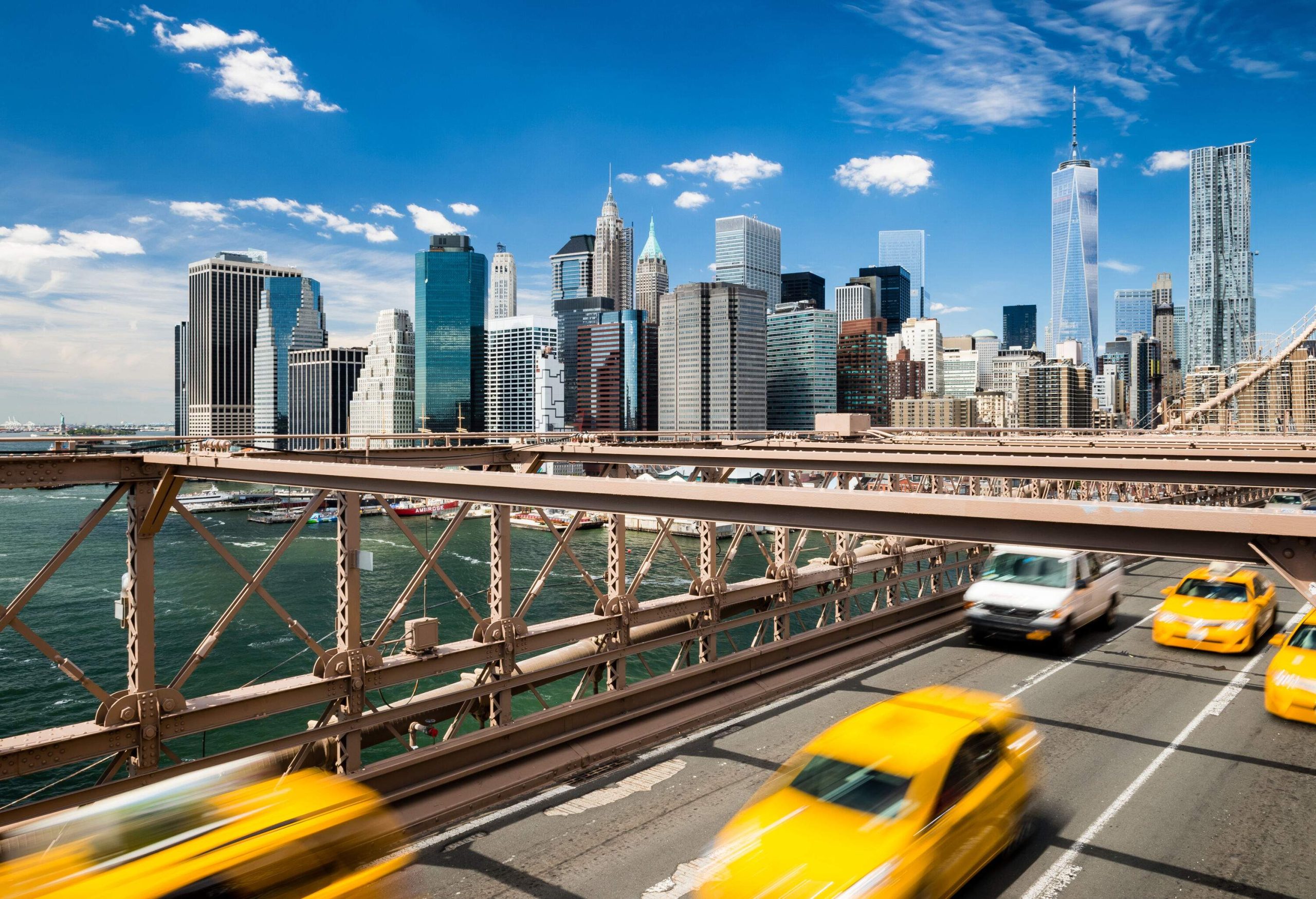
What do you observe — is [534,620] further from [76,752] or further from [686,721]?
[76,752]

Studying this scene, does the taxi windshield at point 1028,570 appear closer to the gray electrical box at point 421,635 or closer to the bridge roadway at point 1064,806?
the bridge roadway at point 1064,806

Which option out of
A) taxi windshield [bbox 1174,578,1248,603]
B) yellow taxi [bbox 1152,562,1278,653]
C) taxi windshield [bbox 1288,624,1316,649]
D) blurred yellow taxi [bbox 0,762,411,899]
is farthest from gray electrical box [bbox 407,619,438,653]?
taxi windshield [bbox 1174,578,1248,603]

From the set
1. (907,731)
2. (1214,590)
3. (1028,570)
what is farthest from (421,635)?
(1214,590)

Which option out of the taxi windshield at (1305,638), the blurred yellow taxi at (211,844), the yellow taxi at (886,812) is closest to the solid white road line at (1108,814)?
the yellow taxi at (886,812)

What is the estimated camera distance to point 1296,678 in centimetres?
1120

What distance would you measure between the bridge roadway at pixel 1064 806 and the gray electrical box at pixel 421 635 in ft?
7.27

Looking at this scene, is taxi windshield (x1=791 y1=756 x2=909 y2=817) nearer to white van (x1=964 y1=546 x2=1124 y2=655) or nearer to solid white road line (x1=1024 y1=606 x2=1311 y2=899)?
solid white road line (x1=1024 y1=606 x2=1311 y2=899)

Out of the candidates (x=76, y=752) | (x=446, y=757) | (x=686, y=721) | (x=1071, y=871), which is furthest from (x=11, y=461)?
(x=1071, y=871)

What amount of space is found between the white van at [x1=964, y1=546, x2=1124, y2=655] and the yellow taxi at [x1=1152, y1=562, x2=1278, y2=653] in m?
1.26

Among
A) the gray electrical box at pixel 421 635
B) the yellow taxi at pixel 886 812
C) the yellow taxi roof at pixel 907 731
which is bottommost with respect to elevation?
the yellow taxi at pixel 886 812

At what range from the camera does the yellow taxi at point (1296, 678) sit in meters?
11.1

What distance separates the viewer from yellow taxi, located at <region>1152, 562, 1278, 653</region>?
15.1 metres

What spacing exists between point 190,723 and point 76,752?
3.12 feet

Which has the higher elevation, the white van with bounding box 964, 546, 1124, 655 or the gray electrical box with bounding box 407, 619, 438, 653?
the gray electrical box with bounding box 407, 619, 438, 653
